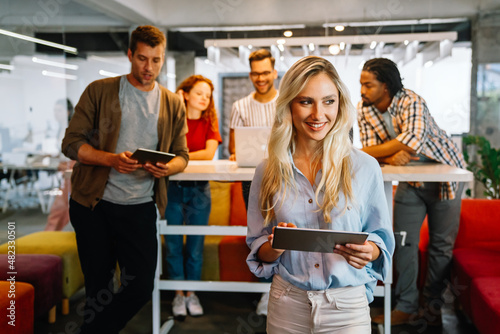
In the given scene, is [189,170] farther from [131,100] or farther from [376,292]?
[376,292]

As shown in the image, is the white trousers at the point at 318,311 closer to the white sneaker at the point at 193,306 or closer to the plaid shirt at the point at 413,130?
the plaid shirt at the point at 413,130

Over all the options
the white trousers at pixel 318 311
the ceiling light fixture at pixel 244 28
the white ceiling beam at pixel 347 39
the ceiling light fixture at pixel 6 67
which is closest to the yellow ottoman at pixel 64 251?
the ceiling light fixture at pixel 6 67

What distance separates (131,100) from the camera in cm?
240

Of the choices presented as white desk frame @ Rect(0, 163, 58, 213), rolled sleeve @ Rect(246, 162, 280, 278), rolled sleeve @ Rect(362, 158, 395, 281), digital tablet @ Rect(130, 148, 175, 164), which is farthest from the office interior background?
rolled sleeve @ Rect(362, 158, 395, 281)

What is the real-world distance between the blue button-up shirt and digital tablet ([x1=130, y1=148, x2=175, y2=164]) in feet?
2.82

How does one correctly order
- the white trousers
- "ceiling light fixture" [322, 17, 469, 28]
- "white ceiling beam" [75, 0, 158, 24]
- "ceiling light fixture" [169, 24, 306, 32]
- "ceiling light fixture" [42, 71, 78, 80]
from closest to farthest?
1. the white trousers
2. "ceiling light fixture" [42, 71, 78, 80]
3. "white ceiling beam" [75, 0, 158, 24]
4. "ceiling light fixture" [322, 17, 469, 28]
5. "ceiling light fixture" [169, 24, 306, 32]

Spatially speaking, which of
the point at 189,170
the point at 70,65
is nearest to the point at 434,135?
the point at 189,170

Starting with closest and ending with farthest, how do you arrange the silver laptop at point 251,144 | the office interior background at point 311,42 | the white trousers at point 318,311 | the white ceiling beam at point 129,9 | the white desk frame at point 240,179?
1. the white trousers at point 318,311
2. the white desk frame at point 240,179
3. the silver laptop at point 251,144
4. the white ceiling beam at point 129,9
5. the office interior background at point 311,42

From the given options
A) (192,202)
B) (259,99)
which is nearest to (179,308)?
(192,202)

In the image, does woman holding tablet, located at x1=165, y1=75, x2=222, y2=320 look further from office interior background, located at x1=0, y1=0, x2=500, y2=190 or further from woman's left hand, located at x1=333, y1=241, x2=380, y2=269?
office interior background, located at x1=0, y1=0, x2=500, y2=190

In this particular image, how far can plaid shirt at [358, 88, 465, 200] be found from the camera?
2750 mm

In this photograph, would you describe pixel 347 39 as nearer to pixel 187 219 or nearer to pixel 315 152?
pixel 187 219

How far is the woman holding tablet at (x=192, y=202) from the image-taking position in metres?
3.14

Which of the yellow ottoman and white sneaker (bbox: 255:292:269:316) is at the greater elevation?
the yellow ottoman
